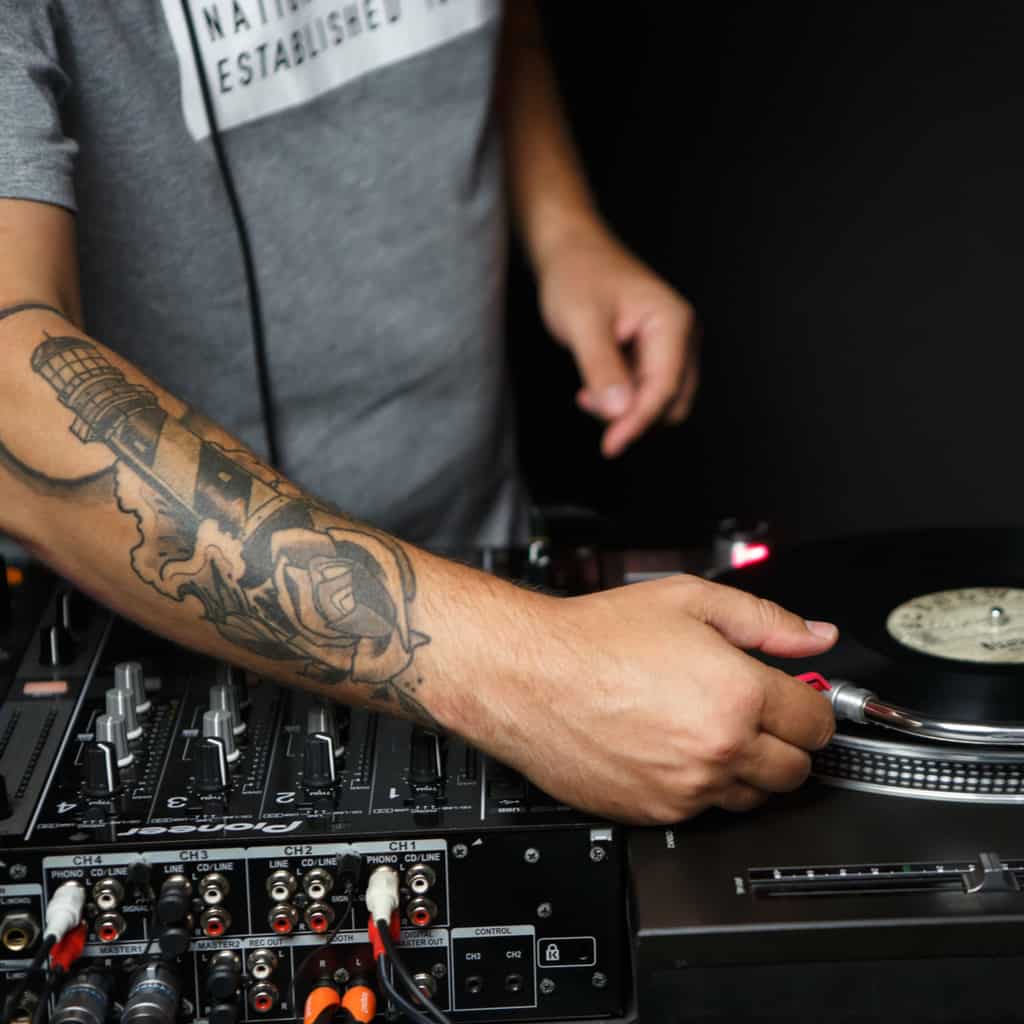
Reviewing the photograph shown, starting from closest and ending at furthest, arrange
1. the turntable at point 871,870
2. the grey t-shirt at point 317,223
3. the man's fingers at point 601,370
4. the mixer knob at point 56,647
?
the turntable at point 871,870, the mixer knob at point 56,647, the grey t-shirt at point 317,223, the man's fingers at point 601,370

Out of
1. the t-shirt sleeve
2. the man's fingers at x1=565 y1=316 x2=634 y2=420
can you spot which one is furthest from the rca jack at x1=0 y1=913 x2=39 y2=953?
the man's fingers at x1=565 y1=316 x2=634 y2=420

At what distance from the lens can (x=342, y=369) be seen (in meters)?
1.59

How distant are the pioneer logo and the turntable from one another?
0.24m

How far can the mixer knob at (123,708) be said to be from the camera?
104cm

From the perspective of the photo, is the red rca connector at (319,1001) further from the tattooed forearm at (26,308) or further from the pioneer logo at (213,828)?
the tattooed forearm at (26,308)

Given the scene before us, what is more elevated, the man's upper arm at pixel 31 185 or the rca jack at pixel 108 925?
the man's upper arm at pixel 31 185

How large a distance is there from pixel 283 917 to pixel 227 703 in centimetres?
20

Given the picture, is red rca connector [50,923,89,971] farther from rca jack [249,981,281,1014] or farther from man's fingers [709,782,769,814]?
man's fingers [709,782,769,814]

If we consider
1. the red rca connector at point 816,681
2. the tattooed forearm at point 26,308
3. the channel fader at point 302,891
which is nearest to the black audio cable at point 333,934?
the channel fader at point 302,891

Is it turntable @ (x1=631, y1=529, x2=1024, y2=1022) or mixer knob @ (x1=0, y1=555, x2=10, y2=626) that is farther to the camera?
mixer knob @ (x1=0, y1=555, x2=10, y2=626)

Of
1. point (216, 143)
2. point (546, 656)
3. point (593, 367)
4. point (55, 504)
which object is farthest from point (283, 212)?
point (546, 656)

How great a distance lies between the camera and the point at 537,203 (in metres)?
1.81

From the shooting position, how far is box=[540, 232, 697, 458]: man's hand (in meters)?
1.57

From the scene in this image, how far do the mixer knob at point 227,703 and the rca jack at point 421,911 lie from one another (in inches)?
8.1
